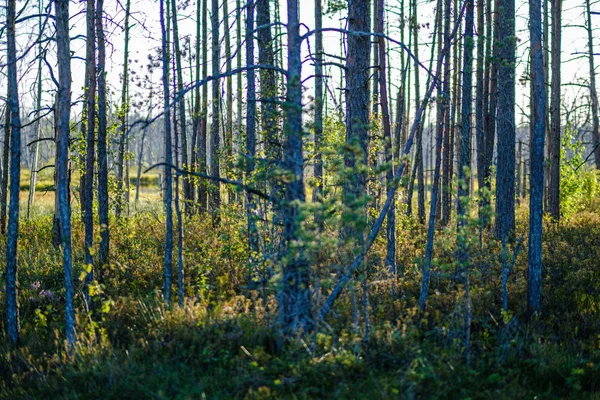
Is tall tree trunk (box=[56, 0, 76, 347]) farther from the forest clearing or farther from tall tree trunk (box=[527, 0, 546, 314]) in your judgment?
tall tree trunk (box=[527, 0, 546, 314])

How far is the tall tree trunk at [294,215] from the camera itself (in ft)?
20.0

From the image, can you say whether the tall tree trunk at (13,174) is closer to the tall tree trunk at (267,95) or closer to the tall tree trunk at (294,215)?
the tall tree trunk at (267,95)

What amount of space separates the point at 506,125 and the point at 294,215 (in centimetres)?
881

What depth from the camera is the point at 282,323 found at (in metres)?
6.49

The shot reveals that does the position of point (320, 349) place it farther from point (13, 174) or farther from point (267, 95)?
point (267, 95)

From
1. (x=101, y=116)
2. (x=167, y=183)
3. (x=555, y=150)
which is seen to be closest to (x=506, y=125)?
(x=555, y=150)

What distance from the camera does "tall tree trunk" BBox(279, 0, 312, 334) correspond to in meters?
6.11

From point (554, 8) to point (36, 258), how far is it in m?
17.6

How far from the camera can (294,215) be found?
609 cm

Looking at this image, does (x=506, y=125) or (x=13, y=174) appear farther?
(x=506, y=125)

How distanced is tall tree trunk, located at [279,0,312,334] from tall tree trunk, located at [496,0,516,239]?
705 centimetres

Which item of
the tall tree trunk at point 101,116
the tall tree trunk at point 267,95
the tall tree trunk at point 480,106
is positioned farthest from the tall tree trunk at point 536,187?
the tall tree trunk at point 101,116

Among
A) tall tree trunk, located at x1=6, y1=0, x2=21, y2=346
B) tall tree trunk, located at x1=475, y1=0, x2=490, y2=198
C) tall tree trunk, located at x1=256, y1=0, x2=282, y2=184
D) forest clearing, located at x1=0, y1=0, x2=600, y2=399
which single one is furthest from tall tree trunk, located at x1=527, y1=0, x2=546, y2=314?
tall tree trunk, located at x1=6, y1=0, x2=21, y2=346

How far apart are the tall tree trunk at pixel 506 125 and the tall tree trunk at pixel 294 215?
705 cm
